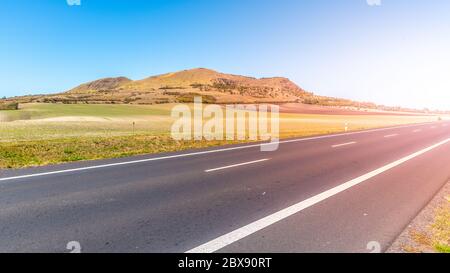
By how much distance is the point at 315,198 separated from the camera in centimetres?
723

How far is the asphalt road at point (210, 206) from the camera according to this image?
4750mm

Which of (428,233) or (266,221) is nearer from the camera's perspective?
(428,233)

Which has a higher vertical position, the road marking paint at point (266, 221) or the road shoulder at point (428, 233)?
the road marking paint at point (266, 221)

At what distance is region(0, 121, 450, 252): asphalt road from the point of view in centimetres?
475

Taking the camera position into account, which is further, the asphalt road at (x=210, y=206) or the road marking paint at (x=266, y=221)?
the asphalt road at (x=210, y=206)

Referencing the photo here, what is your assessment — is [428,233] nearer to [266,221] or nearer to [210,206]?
[266,221]

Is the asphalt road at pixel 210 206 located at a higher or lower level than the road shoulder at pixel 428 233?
higher

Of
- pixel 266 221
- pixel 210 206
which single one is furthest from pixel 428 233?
pixel 210 206

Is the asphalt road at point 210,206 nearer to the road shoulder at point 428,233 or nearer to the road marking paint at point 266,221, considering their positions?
the road marking paint at point 266,221

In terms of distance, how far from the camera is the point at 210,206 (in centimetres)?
651

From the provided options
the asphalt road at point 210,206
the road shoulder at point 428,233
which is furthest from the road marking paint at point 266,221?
the road shoulder at point 428,233

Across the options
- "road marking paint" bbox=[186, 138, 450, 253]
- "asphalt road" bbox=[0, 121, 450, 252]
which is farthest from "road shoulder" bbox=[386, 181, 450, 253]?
"road marking paint" bbox=[186, 138, 450, 253]
